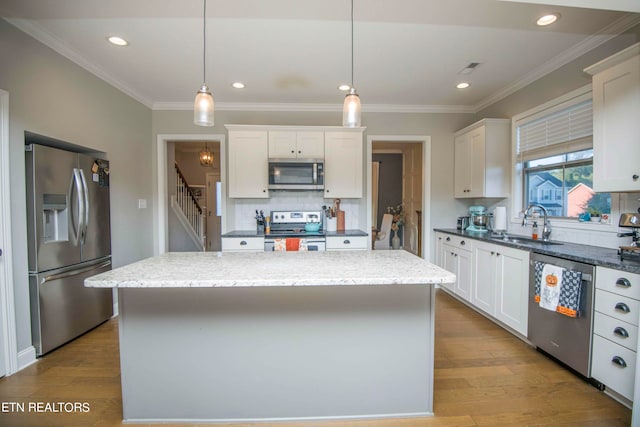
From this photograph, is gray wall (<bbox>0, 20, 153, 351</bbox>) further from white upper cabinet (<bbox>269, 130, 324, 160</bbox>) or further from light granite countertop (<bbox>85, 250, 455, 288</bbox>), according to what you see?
white upper cabinet (<bbox>269, 130, 324, 160</bbox>)

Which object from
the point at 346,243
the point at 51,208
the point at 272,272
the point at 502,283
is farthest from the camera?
the point at 346,243

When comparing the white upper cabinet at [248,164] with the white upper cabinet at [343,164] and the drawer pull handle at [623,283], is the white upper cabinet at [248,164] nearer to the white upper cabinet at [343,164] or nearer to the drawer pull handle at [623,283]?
the white upper cabinet at [343,164]

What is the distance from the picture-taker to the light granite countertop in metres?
1.29

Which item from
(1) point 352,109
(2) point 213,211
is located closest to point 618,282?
(1) point 352,109

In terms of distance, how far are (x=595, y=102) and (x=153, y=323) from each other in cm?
338

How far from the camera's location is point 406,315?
1.62 m

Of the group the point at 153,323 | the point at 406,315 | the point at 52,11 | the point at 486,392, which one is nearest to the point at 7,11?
the point at 52,11

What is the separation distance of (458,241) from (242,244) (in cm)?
269

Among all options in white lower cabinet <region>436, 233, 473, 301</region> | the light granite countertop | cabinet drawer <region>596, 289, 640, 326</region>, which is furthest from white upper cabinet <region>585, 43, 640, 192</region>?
the light granite countertop

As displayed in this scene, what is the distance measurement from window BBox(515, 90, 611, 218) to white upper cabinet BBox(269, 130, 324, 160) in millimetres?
2380

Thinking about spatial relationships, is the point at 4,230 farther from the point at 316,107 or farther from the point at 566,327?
the point at 566,327

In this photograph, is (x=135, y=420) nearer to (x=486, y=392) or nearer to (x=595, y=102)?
(x=486, y=392)

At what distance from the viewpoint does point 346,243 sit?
3545 mm

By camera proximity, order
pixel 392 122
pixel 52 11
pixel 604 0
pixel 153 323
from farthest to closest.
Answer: pixel 392 122 < pixel 52 11 < pixel 153 323 < pixel 604 0
